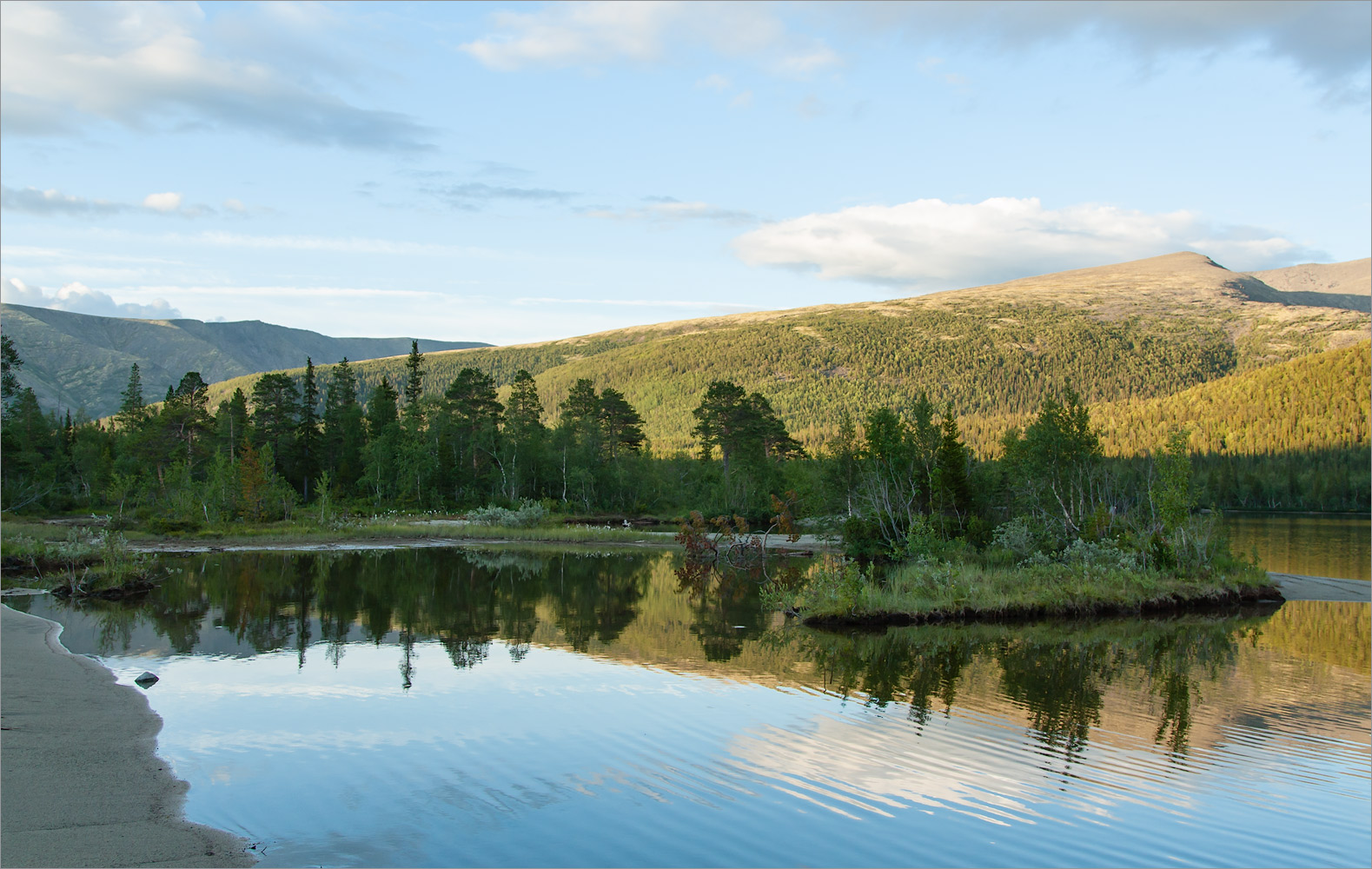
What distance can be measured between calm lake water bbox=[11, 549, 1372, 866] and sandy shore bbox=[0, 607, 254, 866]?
0.47 m

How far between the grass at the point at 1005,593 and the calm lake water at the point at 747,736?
49.5 inches

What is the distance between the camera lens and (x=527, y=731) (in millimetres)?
13133

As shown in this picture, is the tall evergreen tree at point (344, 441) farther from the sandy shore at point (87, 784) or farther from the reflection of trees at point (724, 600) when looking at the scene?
the sandy shore at point (87, 784)

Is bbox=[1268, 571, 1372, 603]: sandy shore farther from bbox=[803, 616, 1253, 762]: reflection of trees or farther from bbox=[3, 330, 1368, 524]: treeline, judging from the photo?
bbox=[3, 330, 1368, 524]: treeline

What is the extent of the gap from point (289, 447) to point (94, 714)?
76974 mm

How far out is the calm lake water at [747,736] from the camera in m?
9.19

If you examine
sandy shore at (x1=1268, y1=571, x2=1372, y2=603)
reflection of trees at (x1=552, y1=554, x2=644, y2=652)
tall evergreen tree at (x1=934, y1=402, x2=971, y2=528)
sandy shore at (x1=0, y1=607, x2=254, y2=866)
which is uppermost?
tall evergreen tree at (x1=934, y1=402, x2=971, y2=528)

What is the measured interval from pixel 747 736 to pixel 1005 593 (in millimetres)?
15921

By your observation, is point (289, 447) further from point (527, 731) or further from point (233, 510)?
point (527, 731)

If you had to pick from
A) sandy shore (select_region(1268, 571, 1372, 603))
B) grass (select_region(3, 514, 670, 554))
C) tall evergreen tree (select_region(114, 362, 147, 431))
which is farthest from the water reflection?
tall evergreen tree (select_region(114, 362, 147, 431))

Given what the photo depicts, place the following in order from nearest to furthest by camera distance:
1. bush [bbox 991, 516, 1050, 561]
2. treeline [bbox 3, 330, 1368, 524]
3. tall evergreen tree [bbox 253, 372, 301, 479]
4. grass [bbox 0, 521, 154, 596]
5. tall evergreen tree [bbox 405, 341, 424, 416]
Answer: grass [bbox 0, 521, 154, 596], bush [bbox 991, 516, 1050, 561], treeline [bbox 3, 330, 1368, 524], tall evergreen tree [bbox 405, 341, 424, 416], tall evergreen tree [bbox 253, 372, 301, 479]

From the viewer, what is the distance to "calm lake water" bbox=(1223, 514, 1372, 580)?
40094mm

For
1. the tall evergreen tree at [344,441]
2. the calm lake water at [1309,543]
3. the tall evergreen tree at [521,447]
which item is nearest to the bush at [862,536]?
the calm lake water at [1309,543]

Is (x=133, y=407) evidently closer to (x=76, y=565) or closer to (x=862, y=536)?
(x=76, y=565)
